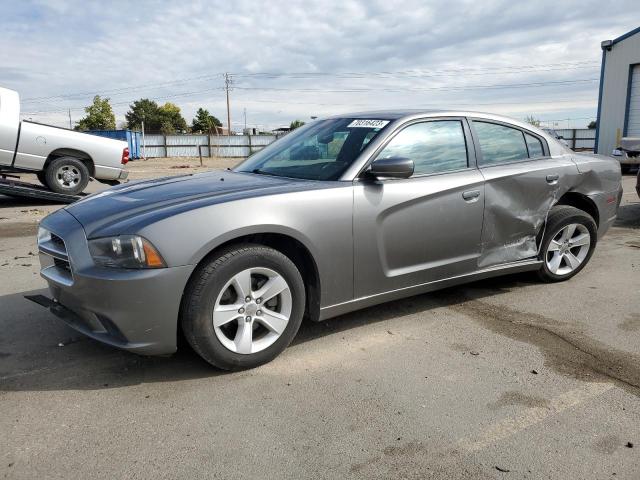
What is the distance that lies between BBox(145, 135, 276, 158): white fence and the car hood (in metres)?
41.1

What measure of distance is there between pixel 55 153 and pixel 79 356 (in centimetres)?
869

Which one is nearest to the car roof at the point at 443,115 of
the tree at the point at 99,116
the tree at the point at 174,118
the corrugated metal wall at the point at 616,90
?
the corrugated metal wall at the point at 616,90

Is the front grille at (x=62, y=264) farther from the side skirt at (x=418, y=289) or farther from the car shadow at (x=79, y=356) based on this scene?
the side skirt at (x=418, y=289)

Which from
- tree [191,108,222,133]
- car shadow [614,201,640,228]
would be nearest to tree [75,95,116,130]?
tree [191,108,222,133]

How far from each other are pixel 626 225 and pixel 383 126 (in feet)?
19.4

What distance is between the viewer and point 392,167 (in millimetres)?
3443

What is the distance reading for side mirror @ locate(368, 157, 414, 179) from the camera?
3449 mm

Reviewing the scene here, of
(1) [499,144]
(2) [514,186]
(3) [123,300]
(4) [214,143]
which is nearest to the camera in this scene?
(3) [123,300]

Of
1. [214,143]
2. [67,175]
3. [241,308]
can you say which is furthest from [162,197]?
[214,143]

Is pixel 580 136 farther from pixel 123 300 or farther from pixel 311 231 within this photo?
pixel 123 300

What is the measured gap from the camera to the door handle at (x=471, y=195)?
3.98 metres

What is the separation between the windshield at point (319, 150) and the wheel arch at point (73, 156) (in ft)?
25.8

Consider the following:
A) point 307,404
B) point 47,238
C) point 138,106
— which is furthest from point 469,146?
point 138,106

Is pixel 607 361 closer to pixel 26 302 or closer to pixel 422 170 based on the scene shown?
pixel 422 170
